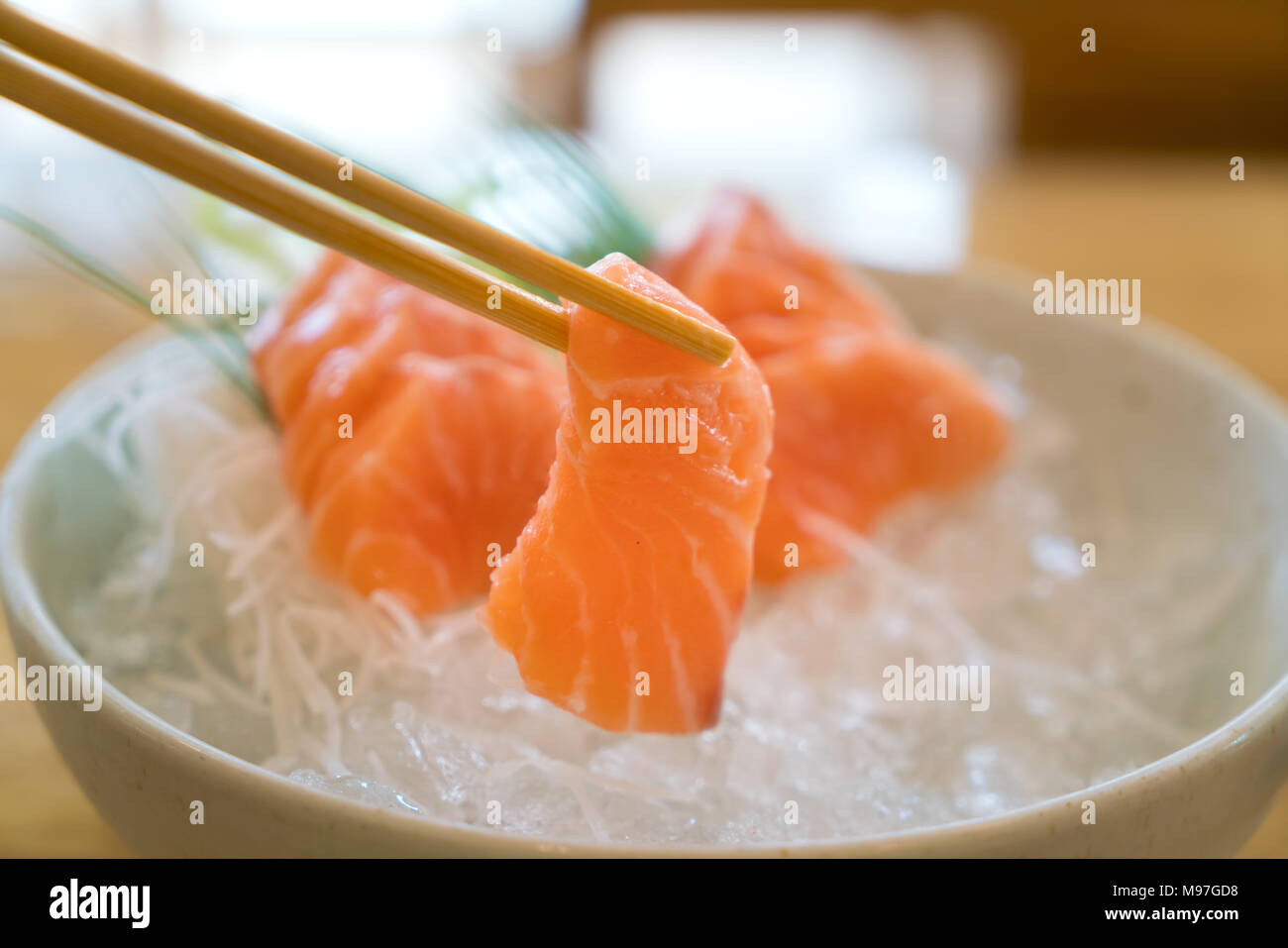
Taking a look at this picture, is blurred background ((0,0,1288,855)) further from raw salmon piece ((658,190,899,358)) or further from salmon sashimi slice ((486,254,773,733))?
salmon sashimi slice ((486,254,773,733))

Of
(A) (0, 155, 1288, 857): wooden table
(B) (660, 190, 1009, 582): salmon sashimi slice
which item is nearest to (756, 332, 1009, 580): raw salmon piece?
(B) (660, 190, 1009, 582): salmon sashimi slice

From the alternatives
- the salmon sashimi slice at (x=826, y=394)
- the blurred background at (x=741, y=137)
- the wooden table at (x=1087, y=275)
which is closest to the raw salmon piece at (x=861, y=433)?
the salmon sashimi slice at (x=826, y=394)

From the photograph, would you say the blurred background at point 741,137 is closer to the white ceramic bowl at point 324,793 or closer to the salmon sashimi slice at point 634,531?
the white ceramic bowl at point 324,793

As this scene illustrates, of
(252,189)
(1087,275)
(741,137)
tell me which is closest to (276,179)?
(252,189)

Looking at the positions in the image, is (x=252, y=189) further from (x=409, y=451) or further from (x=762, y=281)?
(x=762, y=281)

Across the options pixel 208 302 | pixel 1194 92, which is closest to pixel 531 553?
pixel 208 302

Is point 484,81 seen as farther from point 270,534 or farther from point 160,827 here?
point 160,827
